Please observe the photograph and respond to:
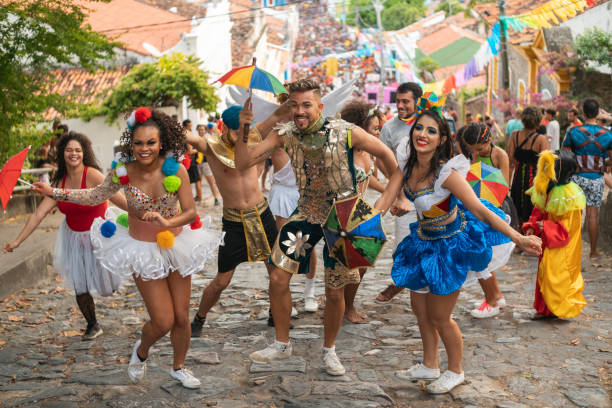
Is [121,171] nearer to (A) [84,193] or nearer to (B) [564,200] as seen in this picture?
(A) [84,193]

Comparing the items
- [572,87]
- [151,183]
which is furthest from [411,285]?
[572,87]

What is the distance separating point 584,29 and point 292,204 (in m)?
17.3

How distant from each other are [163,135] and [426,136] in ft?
5.73

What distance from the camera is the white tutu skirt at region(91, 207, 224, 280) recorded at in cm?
421

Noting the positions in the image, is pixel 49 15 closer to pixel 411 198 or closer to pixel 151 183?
pixel 151 183

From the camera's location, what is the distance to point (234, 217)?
18.0 feet

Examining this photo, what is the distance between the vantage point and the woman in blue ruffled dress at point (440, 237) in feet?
13.5

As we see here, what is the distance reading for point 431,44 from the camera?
58.6 meters

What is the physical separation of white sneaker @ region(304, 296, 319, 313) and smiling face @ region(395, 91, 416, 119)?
2.00 metres

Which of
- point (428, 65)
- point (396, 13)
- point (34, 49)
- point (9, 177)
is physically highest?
point (396, 13)

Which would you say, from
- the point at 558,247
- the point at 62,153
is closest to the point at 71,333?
the point at 62,153

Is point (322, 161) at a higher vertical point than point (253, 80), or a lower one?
lower

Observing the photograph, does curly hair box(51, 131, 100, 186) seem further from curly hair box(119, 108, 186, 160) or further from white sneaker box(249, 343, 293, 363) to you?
white sneaker box(249, 343, 293, 363)

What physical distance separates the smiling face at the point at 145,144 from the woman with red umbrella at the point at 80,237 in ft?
5.31
